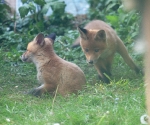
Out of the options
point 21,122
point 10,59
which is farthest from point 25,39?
point 21,122

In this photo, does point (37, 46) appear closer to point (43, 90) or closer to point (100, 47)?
point (43, 90)

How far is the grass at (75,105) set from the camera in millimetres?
4000

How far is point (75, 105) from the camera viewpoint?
4.78 metres

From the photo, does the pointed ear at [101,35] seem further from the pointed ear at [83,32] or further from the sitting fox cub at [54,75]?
the sitting fox cub at [54,75]

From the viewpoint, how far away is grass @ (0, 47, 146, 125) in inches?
157

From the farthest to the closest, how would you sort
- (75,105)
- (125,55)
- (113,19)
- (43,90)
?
(113,19) < (125,55) < (43,90) < (75,105)

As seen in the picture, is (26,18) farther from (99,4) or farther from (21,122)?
(21,122)

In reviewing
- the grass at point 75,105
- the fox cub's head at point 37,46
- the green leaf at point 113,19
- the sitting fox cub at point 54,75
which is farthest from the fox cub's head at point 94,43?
the green leaf at point 113,19

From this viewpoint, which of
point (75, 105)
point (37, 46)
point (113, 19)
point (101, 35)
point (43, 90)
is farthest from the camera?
point (113, 19)

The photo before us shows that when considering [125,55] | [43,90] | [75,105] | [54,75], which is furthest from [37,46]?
[125,55]

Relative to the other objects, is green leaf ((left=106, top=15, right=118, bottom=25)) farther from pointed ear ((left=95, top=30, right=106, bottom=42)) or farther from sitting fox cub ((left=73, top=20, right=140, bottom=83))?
pointed ear ((left=95, top=30, right=106, bottom=42))

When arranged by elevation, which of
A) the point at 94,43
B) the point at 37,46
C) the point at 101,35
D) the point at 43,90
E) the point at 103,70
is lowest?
the point at 103,70

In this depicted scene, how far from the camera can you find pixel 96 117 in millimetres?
3996

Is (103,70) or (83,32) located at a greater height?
(83,32)
